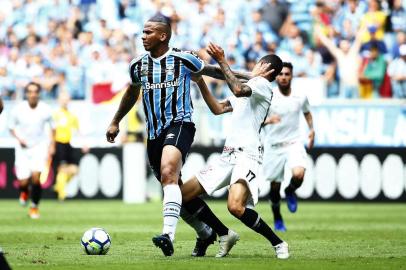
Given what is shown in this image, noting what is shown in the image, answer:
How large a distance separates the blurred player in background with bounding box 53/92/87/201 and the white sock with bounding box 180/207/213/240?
45.2 feet

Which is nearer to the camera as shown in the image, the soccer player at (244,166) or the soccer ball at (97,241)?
the soccer player at (244,166)

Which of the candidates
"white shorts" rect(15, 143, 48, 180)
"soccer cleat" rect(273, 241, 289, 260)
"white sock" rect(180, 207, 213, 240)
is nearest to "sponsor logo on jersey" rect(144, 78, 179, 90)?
"white sock" rect(180, 207, 213, 240)

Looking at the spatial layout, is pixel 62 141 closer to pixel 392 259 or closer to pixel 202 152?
pixel 202 152

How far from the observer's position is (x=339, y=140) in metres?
24.3

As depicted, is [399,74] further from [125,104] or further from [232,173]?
[232,173]

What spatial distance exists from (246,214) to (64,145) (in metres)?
15.2

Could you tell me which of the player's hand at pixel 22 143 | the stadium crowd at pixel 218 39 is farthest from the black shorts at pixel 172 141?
the stadium crowd at pixel 218 39

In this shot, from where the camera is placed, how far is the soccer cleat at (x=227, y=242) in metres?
11.3

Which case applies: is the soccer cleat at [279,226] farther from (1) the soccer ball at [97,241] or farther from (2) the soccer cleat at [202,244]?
(1) the soccer ball at [97,241]

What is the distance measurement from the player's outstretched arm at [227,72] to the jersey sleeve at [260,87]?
1.57 feet

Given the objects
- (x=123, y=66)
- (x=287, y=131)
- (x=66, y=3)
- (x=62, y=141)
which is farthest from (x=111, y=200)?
(x=287, y=131)

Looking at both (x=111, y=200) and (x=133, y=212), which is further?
(x=111, y=200)

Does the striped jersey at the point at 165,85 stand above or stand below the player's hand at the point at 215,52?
below

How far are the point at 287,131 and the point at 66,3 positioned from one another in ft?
49.2
